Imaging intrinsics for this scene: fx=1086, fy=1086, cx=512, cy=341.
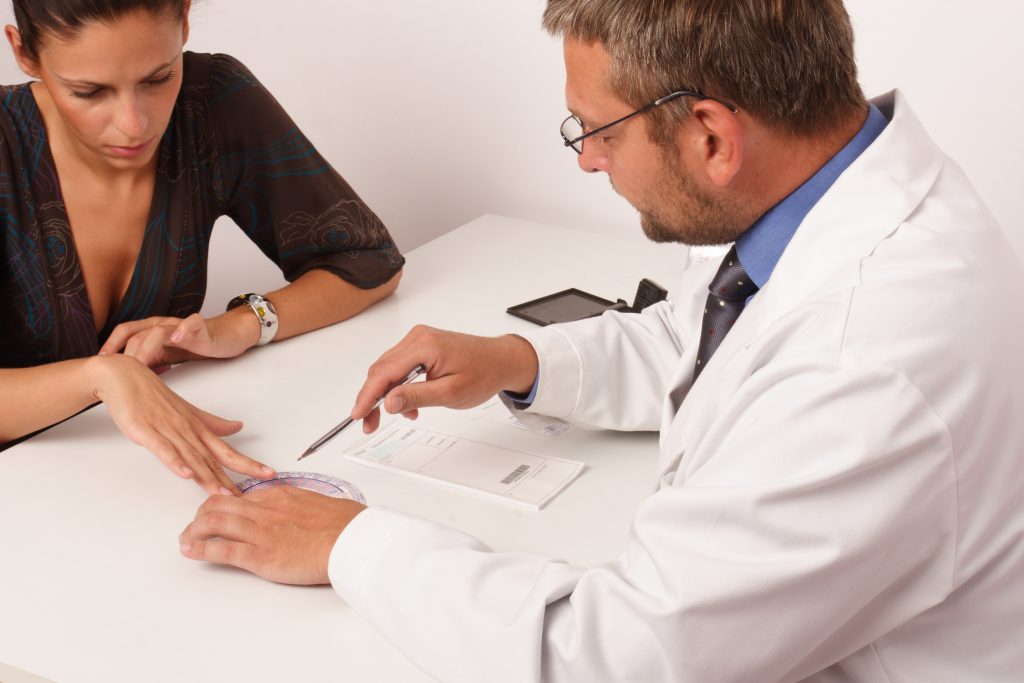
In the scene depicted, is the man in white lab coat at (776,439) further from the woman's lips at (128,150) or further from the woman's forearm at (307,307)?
the woman's lips at (128,150)

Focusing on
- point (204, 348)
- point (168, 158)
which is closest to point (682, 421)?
point (204, 348)

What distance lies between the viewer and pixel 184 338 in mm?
1637

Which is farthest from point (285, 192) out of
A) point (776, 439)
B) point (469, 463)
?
point (776, 439)

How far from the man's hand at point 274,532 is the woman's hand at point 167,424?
138mm

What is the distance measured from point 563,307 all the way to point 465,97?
900 mm

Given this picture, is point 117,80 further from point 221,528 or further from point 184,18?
point 221,528

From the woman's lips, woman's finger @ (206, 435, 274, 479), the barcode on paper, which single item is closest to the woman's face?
the woman's lips

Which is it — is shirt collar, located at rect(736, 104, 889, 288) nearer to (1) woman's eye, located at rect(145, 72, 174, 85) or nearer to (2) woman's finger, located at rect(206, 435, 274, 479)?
(2) woman's finger, located at rect(206, 435, 274, 479)

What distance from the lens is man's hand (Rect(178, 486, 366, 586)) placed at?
1.17 m

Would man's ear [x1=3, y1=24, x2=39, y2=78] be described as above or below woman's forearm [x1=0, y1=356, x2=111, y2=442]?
above

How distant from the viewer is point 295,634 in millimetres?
1108

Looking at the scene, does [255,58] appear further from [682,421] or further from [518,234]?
[682,421]

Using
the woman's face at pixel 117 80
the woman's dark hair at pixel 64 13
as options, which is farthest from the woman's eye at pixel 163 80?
the woman's dark hair at pixel 64 13

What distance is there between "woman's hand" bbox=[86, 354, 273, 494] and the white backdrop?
1.28 m
